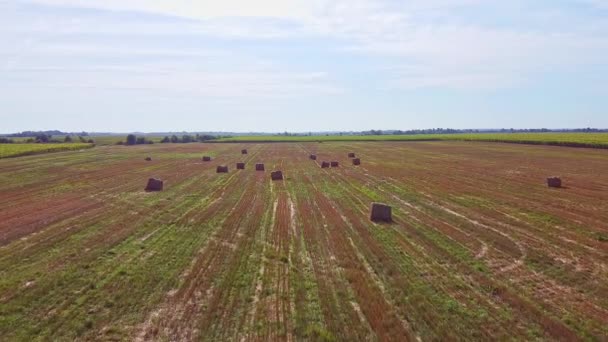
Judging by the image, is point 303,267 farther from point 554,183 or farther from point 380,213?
point 554,183

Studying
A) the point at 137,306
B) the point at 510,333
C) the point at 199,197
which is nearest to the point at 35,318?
the point at 137,306

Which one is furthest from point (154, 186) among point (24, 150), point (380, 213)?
point (24, 150)

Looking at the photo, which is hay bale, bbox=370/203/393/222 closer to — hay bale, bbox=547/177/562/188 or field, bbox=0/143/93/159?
hay bale, bbox=547/177/562/188

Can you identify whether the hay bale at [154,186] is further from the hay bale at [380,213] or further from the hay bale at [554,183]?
the hay bale at [554,183]

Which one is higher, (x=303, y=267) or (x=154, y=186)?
(x=154, y=186)

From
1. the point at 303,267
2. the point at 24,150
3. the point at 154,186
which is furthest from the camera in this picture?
the point at 24,150

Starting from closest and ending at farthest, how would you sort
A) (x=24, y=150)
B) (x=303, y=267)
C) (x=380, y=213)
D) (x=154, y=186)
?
(x=303, y=267), (x=380, y=213), (x=154, y=186), (x=24, y=150)

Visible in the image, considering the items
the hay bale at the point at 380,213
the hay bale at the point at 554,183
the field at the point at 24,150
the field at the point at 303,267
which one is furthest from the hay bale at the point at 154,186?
the field at the point at 24,150

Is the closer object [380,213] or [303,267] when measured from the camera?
[303,267]
